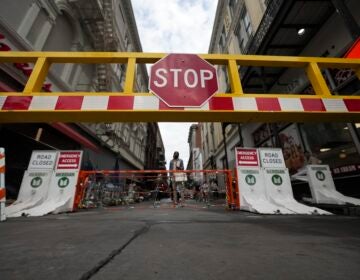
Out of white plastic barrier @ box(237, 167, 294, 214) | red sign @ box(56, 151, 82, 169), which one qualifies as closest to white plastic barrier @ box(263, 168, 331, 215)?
white plastic barrier @ box(237, 167, 294, 214)

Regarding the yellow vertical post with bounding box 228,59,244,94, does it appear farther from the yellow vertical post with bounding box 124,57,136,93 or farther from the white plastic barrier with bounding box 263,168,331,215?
the white plastic barrier with bounding box 263,168,331,215

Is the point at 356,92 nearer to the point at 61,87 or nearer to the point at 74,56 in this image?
the point at 74,56

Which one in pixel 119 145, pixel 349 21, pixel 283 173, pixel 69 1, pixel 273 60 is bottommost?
pixel 283 173

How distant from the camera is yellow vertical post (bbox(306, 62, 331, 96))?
5.89 ft

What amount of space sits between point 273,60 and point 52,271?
2.23 m

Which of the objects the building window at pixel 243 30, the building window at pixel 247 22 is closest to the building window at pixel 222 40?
the building window at pixel 243 30

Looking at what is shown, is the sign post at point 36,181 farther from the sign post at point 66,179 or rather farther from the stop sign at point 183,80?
the stop sign at point 183,80

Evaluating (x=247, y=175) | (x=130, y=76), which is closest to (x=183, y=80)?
(x=130, y=76)

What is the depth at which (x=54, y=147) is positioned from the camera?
9359 millimetres

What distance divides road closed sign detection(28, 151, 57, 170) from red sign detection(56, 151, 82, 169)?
0.56 ft

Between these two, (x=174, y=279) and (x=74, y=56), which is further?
(x=74, y=56)

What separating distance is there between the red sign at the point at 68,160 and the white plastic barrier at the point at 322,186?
21.1 ft

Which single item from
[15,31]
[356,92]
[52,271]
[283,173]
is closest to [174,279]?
[52,271]

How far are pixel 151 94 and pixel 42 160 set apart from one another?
546 centimetres
